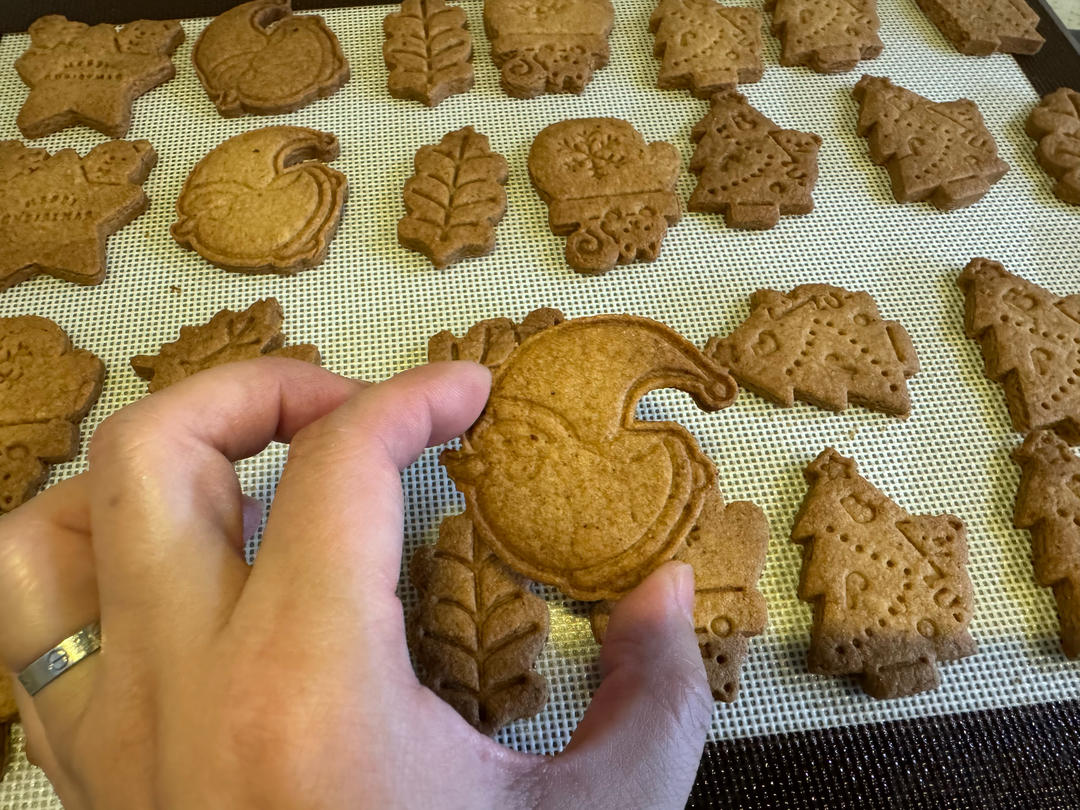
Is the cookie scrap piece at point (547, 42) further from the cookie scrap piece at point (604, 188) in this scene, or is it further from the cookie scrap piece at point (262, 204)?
the cookie scrap piece at point (262, 204)

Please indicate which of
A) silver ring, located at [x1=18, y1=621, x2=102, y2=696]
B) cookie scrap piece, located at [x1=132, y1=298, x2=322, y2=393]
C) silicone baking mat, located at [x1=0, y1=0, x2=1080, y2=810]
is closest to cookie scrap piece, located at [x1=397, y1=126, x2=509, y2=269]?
silicone baking mat, located at [x1=0, y1=0, x2=1080, y2=810]

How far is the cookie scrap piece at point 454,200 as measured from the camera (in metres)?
1.55

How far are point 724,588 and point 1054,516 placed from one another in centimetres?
61

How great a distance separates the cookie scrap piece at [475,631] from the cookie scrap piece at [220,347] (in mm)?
477

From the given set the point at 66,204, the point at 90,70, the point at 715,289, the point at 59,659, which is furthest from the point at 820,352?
the point at 90,70

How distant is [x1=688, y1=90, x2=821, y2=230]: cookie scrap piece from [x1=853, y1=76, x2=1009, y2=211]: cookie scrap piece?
175 mm

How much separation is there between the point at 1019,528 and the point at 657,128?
3.73ft

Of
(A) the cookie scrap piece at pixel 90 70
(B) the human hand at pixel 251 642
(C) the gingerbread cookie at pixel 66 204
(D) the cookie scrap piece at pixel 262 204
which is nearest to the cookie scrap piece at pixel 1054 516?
(B) the human hand at pixel 251 642

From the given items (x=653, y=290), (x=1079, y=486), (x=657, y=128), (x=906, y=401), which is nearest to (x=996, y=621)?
(x=1079, y=486)

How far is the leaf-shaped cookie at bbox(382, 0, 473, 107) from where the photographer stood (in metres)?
1.78

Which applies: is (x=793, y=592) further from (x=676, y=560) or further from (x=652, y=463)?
(x=652, y=463)

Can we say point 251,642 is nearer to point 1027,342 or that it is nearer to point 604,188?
point 604,188

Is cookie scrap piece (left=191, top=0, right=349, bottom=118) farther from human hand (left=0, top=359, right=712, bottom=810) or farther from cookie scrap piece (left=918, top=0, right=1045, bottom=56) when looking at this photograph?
cookie scrap piece (left=918, top=0, right=1045, bottom=56)

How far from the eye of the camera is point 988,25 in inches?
75.4
